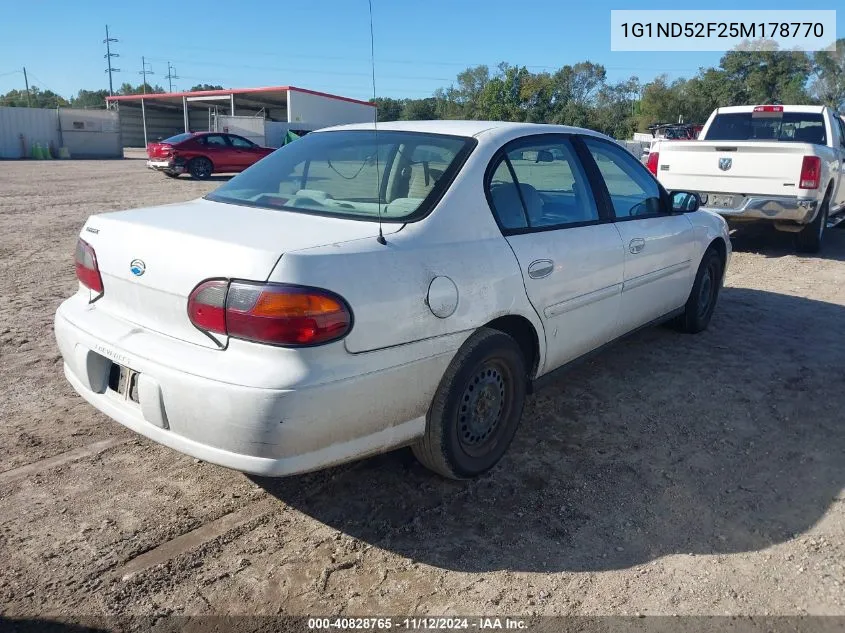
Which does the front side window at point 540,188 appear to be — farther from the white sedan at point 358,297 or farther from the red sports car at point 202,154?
the red sports car at point 202,154

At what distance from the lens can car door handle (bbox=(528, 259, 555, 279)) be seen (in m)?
3.28

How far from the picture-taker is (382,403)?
262 centimetres

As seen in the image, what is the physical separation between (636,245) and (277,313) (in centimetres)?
260

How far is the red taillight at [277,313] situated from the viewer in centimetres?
237

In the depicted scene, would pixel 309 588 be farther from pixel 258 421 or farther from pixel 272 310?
pixel 272 310

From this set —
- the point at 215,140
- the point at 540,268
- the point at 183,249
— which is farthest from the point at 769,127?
the point at 215,140

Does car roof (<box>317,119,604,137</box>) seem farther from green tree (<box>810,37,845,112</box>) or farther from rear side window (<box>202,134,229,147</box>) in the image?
green tree (<box>810,37,845,112</box>)

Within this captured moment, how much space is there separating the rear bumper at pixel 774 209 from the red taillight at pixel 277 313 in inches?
284

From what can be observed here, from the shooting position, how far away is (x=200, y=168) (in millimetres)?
21844

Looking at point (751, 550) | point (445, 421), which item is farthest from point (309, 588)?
point (751, 550)

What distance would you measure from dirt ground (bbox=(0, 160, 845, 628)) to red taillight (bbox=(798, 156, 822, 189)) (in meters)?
4.70

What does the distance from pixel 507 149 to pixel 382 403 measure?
1.53 metres

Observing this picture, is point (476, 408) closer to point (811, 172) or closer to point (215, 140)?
point (811, 172)

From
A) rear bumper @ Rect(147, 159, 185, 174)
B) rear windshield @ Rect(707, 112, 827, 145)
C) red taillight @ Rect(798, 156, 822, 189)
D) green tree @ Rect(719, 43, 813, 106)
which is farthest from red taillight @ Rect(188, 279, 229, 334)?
green tree @ Rect(719, 43, 813, 106)
